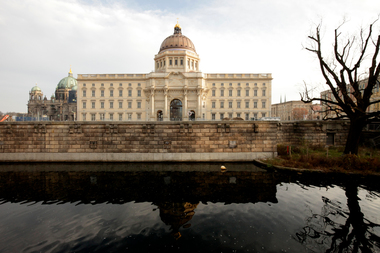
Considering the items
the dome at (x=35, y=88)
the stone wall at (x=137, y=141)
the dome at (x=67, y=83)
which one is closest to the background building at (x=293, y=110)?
the stone wall at (x=137, y=141)

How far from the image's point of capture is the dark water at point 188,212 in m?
6.45

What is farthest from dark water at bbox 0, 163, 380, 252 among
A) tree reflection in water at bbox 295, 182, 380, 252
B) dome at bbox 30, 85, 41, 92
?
dome at bbox 30, 85, 41, 92

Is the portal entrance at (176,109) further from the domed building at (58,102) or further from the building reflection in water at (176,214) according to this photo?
the domed building at (58,102)

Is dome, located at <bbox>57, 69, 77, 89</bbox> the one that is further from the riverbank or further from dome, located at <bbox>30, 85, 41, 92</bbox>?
the riverbank

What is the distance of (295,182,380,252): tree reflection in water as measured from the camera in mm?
6181

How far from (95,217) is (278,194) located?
856cm

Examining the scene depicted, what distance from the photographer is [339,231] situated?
22.9 feet

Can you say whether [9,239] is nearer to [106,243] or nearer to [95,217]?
[95,217]

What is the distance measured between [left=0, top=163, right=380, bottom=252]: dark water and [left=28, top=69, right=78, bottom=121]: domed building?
103 metres

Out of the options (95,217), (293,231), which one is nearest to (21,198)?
(95,217)

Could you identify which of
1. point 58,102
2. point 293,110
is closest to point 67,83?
point 58,102

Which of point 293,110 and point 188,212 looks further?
point 293,110

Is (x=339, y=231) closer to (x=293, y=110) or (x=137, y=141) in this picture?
(x=137, y=141)

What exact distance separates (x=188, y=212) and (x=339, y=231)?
5.33 metres
